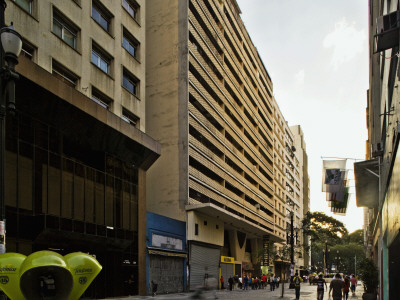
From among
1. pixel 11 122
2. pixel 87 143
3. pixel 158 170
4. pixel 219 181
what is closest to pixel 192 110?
pixel 158 170

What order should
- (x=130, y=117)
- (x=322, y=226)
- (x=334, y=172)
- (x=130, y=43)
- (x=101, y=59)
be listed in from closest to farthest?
(x=334, y=172) < (x=101, y=59) < (x=130, y=117) < (x=130, y=43) < (x=322, y=226)

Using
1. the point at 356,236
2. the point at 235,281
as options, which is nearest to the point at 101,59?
the point at 235,281

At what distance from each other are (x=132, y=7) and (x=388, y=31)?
2410 centimetres

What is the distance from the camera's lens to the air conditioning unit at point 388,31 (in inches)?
505

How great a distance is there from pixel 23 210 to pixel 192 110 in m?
24.7

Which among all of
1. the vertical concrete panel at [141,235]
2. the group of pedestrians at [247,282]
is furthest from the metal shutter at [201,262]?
the vertical concrete panel at [141,235]

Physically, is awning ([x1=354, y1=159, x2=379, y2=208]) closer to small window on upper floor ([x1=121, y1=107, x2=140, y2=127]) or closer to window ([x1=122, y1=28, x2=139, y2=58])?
small window on upper floor ([x1=121, y1=107, x2=140, y2=127])

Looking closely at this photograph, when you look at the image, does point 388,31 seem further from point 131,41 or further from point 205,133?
point 205,133

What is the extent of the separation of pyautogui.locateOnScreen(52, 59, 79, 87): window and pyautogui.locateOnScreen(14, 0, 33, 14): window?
271 cm

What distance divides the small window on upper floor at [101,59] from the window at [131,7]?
495cm

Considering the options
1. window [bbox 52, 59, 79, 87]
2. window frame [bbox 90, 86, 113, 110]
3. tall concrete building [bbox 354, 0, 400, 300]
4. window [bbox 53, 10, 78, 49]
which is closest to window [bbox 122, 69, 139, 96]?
window frame [bbox 90, 86, 113, 110]

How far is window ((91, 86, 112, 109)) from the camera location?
2709 centimetres

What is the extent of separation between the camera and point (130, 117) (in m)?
31.4

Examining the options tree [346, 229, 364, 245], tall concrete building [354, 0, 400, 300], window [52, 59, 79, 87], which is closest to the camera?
tall concrete building [354, 0, 400, 300]
